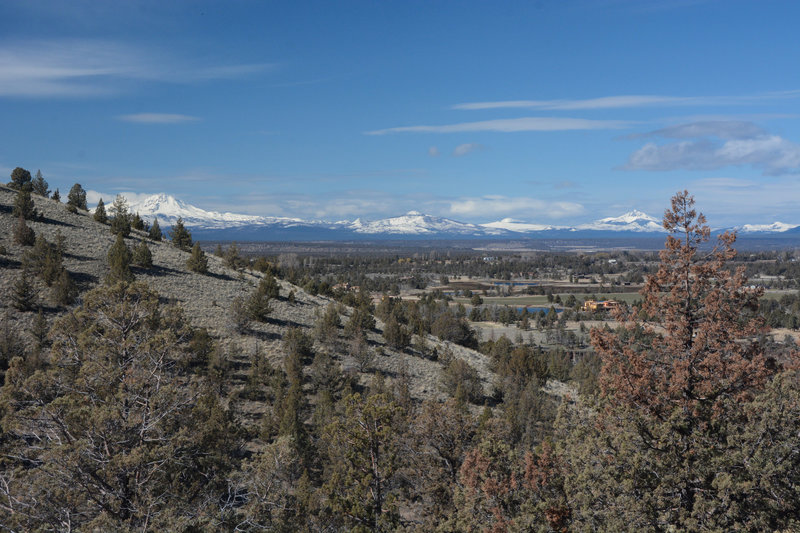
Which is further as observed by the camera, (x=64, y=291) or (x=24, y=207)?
(x=24, y=207)

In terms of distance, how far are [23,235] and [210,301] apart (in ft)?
52.0

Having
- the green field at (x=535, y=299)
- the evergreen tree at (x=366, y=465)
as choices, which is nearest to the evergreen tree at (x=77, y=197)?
the evergreen tree at (x=366, y=465)

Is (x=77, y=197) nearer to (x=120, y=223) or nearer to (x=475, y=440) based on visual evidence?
(x=120, y=223)

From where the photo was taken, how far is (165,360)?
44.1ft

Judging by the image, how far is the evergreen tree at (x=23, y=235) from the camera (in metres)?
45.5

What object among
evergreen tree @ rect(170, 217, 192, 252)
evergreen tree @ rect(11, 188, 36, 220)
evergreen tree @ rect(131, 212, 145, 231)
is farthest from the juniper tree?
evergreen tree @ rect(131, 212, 145, 231)

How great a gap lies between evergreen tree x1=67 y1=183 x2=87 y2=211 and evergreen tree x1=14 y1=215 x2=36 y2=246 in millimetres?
23302

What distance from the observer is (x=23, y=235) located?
45.5 metres

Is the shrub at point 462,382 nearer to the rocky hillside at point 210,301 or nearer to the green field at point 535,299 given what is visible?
the rocky hillside at point 210,301

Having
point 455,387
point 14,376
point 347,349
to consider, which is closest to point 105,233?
point 347,349

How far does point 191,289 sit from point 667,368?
44228 mm

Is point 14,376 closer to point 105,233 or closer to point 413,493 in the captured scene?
point 413,493

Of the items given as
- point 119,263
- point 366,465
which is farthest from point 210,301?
point 366,465

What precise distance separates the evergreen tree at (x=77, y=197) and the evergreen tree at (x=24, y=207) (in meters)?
15.8
